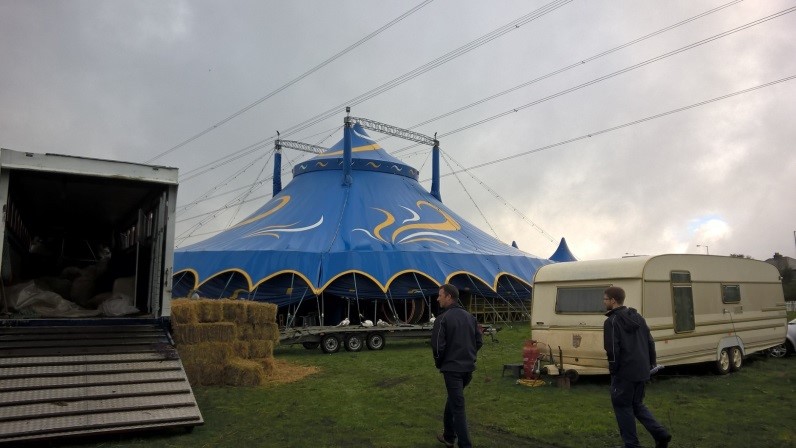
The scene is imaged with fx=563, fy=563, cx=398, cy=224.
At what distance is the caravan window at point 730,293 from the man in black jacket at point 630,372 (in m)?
6.20

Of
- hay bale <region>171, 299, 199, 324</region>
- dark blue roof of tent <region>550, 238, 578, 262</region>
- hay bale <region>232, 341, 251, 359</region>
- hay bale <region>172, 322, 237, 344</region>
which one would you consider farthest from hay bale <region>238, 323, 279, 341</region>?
dark blue roof of tent <region>550, 238, 578, 262</region>

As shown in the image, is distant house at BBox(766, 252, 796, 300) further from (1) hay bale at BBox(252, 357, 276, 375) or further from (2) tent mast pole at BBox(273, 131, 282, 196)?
(1) hay bale at BBox(252, 357, 276, 375)

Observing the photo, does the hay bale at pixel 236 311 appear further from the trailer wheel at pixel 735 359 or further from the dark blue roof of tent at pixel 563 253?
the dark blue roof of tent at pixel 563 253

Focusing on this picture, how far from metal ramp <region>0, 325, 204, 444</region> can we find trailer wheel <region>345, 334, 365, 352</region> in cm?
765

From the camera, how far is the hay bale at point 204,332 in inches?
346

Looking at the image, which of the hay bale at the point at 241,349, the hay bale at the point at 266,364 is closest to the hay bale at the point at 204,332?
the hay bale at the point at 241,349

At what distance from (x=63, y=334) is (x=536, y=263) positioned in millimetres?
18705

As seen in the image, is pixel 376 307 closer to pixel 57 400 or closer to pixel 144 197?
pixel 144 197

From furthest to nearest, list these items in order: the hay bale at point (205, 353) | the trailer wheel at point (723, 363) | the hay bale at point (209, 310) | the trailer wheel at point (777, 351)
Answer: the trailer wheel at point (777, 351), the trailer wheel at point (723, 363), the hay bale at point (209, 310), the hay bale at point (205, 353)

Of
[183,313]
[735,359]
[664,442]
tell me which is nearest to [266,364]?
[183,313]

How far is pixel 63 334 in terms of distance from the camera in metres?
7.27

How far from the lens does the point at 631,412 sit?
5.13 meters

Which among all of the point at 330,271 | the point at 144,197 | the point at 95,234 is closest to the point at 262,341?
the point at 144,197

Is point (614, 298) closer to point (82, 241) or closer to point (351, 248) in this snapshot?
point (82, 241)
